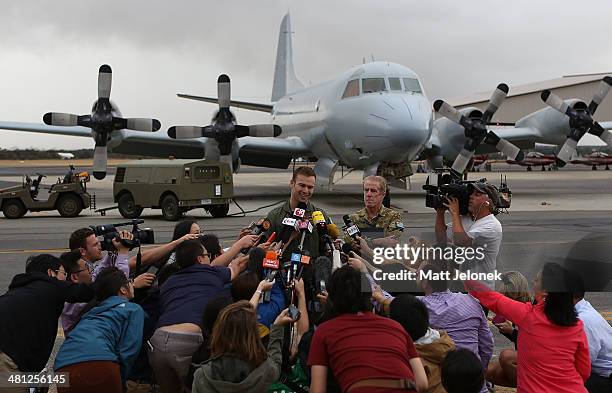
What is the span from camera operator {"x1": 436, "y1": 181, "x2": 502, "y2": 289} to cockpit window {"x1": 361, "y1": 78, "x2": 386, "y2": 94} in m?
16.6

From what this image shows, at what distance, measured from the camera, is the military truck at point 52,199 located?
20.2 meters

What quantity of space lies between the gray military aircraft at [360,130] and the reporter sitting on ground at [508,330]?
15435mm

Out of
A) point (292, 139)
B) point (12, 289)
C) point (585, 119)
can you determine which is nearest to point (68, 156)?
point (292, 139)

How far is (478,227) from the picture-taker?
511 centimetres

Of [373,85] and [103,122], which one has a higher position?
[373,85]

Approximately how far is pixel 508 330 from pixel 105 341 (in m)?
2.93

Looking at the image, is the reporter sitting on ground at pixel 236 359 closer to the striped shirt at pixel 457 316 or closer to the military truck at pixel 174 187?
the striped shirt at pixel 457 316

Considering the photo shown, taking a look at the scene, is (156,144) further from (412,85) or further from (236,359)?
(236,359)

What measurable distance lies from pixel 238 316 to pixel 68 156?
108963 millimetres

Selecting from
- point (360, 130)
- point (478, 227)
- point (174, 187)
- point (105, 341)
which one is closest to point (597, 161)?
point (360, 130)

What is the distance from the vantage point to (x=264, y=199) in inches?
1056

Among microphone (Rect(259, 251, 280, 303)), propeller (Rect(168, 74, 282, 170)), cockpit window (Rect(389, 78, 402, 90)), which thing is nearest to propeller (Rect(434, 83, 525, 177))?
cockpit window (Rect(389, 78, 402, 90))

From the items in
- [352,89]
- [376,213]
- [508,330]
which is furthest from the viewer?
[352,89]

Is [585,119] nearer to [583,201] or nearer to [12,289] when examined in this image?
[583,201]
